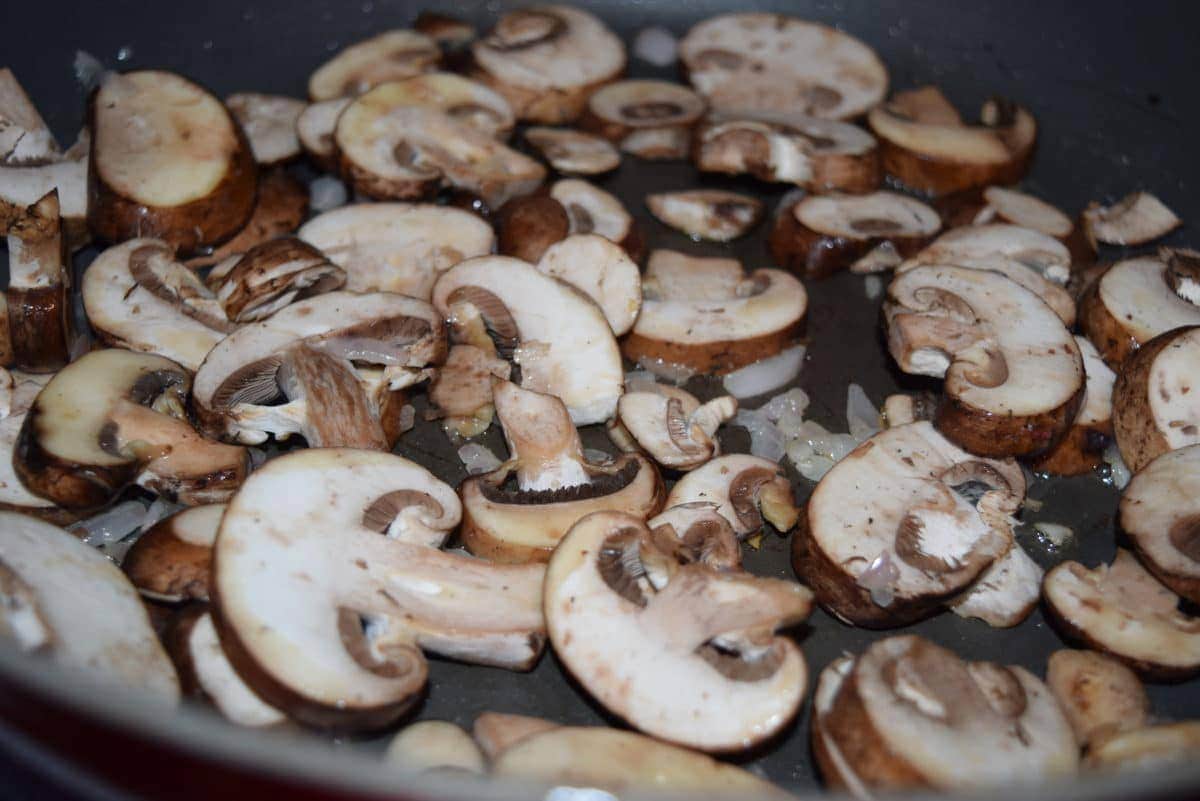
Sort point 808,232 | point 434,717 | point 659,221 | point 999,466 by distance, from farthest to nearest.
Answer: point 659,221 < point 808,232 < point 999,466 < point 434,717

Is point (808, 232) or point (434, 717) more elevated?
point (808, 232)

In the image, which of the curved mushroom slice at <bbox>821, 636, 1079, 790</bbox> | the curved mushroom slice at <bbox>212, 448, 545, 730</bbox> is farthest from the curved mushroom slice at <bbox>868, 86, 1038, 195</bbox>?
the curved mushroom slice at <bbox>212, 448, 545, 730</bbox>

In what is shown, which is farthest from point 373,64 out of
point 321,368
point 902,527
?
point 902,527

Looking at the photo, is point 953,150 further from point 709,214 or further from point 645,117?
point 645,117

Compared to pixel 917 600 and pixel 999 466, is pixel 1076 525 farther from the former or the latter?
pixel 917 600

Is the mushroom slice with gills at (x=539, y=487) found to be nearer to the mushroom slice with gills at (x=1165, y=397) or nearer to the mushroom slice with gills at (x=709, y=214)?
the mushroom slice with gills at (x=709, y=214)

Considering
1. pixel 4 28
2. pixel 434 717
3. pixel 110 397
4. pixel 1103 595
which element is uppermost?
pixel 4 28

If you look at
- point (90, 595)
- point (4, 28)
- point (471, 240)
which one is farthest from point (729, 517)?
point (4, 28)
